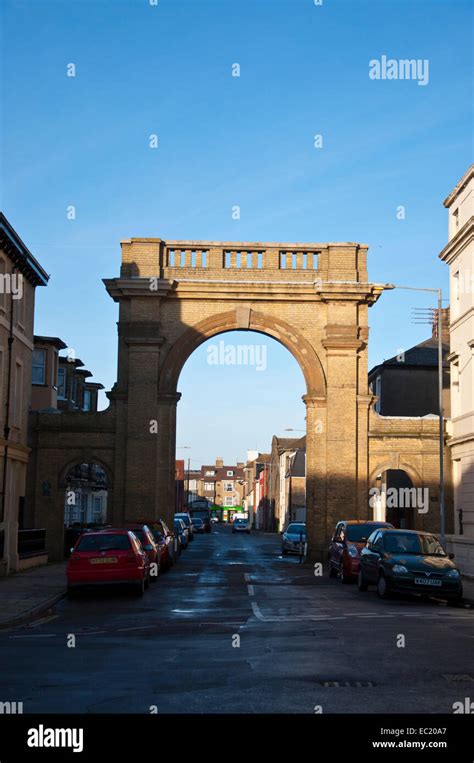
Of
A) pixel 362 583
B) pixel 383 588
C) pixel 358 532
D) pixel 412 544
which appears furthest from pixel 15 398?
pixel 383 588

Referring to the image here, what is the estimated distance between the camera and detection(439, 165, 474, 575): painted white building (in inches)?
1216

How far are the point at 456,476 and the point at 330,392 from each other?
5.46 m

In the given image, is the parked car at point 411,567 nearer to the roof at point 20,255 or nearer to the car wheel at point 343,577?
the car wheel at point 343,577

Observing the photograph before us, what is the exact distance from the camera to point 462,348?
107ft

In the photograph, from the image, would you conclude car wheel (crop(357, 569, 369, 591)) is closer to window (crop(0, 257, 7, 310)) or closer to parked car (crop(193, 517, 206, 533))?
window (crop(0, 257, 7, 310))

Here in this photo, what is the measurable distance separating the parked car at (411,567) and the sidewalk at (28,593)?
697 centimetres

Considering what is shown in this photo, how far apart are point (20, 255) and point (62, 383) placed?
79.2 feet

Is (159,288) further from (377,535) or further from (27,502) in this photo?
(377,535)

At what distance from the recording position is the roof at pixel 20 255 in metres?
28.3

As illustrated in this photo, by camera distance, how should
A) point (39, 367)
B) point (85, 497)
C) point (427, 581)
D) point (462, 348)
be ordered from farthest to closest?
point (85, 497)
point (39, 367)
point (462, 348)
point (427, 581)

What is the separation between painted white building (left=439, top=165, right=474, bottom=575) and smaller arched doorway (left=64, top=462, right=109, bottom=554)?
1966 centimetres

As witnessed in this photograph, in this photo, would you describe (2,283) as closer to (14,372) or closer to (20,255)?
(20,255)

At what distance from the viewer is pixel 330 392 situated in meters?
35.8
